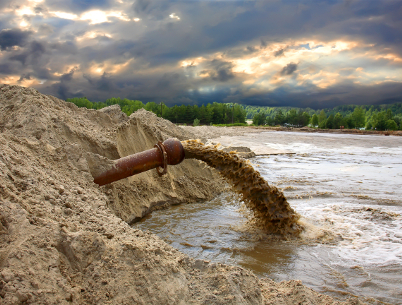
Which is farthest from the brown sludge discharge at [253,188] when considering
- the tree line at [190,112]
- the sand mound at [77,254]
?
the tree line at [190,112]

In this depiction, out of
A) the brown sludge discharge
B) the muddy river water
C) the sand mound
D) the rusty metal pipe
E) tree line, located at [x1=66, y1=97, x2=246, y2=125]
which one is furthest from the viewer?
tree line, located at [x1=66, y1=97, x2=246, y2=125]

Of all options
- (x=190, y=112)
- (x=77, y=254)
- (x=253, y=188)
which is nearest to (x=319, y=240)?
(x=253, y=188)

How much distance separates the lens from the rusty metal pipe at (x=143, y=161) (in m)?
4.29

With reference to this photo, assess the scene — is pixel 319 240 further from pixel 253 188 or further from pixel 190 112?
pixel 190 112

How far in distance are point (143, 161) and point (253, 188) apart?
196cm

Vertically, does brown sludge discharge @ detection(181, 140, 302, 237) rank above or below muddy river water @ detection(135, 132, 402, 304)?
above

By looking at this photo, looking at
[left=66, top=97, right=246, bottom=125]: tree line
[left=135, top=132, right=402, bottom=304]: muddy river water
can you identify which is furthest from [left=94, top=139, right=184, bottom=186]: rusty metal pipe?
[left=66, top=97, right=246, bottom=125]: tree line

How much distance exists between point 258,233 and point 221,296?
2.78 m

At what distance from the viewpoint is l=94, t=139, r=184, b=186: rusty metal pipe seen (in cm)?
429

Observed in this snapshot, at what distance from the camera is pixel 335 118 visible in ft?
252

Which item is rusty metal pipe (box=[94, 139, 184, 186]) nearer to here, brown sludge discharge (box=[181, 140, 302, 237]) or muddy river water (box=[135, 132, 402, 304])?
brown sludge discharge (box=[181, 140, 302, 237])

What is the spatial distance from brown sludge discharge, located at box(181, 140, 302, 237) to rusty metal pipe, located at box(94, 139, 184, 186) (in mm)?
355

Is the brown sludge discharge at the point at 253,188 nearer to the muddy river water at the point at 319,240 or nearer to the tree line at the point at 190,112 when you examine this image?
the muddy river water at the point at 319,240

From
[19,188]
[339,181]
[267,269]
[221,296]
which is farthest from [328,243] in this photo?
[339,181]
